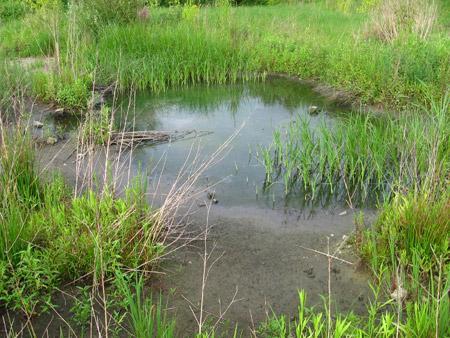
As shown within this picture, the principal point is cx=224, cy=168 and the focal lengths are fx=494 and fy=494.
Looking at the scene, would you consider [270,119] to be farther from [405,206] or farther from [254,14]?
[254,14]

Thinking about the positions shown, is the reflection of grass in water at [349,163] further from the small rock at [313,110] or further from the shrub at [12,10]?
the shrub at [12,10]

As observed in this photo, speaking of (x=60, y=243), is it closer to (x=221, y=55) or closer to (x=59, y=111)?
(x=59, y=111)

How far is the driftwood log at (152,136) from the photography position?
19.1ft

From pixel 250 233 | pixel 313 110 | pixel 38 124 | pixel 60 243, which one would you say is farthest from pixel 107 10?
pixel 60 243

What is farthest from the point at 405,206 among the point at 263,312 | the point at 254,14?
the point at 254,14

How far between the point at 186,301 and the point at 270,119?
165 inches

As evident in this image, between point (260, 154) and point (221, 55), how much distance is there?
11.8ft

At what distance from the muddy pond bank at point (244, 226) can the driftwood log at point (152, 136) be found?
0.11 meters

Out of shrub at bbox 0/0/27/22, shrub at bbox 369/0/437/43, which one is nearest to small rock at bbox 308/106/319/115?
shrub at bbox 369/0/437/43

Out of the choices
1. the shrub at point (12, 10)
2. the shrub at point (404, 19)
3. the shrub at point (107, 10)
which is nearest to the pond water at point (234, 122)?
the shrub at point (404, 19)

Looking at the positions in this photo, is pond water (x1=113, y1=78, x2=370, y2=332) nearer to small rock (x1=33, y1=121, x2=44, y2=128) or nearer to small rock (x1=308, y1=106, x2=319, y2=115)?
small rock (x1=308, y1=106, x2=319, y2=115)

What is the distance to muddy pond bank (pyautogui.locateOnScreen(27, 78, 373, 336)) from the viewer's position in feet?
10.6

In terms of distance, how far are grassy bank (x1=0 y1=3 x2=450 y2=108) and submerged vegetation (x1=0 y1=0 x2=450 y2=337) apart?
0.03 meters

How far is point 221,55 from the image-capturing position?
8.69 meters
